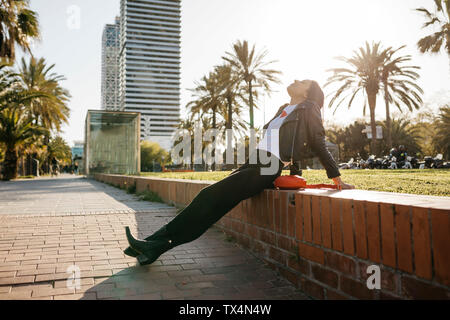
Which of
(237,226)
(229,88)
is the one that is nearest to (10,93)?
(229,88)

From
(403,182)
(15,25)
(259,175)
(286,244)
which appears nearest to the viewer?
(286,244)

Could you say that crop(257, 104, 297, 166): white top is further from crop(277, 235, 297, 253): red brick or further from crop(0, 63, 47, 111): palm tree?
crop(0, 63, 47, 111): palm tree

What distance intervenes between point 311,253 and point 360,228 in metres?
0.55

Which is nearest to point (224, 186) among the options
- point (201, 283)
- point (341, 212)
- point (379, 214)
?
point (201, 283)

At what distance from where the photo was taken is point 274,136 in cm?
319

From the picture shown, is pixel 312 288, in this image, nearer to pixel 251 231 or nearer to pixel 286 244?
pixel 286 244

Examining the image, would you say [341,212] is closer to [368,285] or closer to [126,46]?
[368,285]

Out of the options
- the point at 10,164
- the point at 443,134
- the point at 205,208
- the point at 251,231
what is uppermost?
the point at 443,134

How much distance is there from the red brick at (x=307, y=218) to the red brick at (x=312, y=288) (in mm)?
298

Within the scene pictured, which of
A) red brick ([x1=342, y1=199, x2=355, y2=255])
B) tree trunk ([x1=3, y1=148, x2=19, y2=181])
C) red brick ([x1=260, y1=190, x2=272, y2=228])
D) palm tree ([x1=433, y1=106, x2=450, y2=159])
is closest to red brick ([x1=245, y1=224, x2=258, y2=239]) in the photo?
red brick ([x1=260, y1=190, x2=272, y2=228])

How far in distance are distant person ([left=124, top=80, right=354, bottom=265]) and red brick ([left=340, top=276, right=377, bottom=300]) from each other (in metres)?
1.01

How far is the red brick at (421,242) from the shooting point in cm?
162

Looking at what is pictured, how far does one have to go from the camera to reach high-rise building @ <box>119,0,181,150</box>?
427 ft
